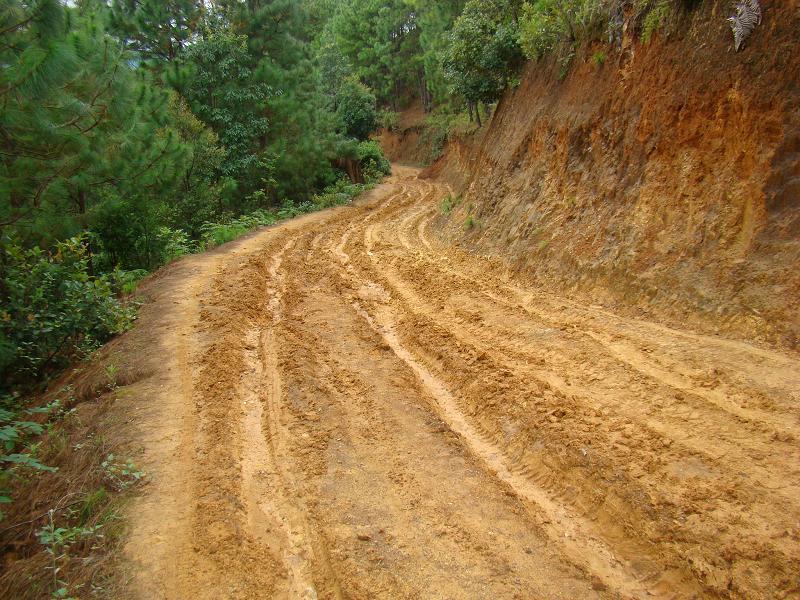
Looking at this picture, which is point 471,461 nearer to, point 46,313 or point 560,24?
point 46,313

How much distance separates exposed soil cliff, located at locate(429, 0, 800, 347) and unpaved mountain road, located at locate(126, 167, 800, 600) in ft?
1.88

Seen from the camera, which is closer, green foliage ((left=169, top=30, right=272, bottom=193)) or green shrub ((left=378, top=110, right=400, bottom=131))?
green foliage ((left=169, top=30, right=272, bottom=193))

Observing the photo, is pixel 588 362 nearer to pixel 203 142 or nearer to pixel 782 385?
pixel 782 385

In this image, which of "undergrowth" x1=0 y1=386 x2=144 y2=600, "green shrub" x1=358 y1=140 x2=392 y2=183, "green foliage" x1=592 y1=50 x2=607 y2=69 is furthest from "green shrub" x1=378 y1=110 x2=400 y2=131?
"undergrowth" x1=0 y1=386 x2=144 y2=600

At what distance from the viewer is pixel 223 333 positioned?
23.2 ft

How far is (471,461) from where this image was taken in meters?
4.39

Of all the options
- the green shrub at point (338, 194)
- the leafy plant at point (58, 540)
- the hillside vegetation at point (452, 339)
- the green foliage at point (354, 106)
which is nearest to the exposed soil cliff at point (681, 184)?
the hillside vegetation at point (452, 339)

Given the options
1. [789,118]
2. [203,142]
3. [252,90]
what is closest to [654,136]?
[789,118]

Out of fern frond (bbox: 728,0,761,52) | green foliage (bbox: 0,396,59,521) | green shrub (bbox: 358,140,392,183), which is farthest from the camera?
green shrub (bbox: 358,140,392,183)

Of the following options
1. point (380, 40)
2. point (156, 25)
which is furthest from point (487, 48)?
point (380, 40)

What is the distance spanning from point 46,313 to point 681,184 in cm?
814

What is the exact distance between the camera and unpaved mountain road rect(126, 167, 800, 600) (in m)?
3.27

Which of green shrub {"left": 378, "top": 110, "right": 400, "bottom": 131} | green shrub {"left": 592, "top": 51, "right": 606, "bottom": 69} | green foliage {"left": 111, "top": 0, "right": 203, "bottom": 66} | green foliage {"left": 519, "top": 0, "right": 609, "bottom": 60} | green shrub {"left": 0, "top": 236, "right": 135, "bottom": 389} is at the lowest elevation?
green shrub {"left": 0, "top": 236, "right": 135, "bottom": 389}

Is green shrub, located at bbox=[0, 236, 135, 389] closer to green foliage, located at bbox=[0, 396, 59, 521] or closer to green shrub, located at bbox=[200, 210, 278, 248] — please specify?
green foliage, located at bbox=[0, 396, 59, 521]
